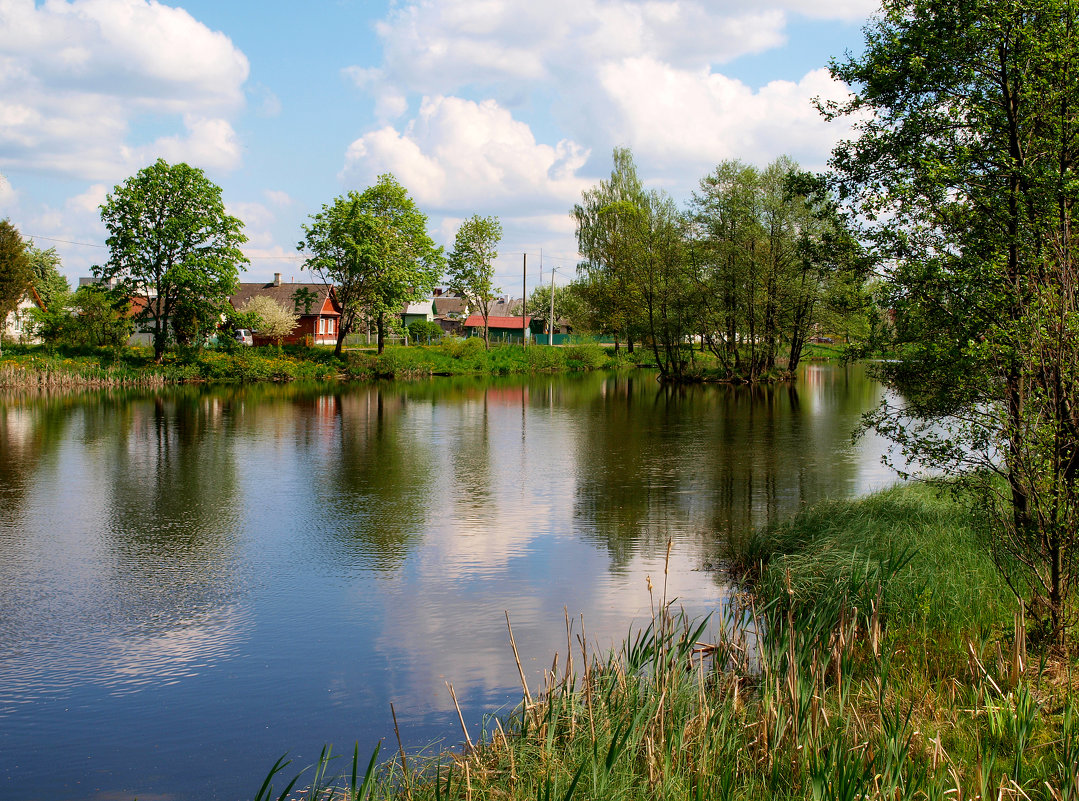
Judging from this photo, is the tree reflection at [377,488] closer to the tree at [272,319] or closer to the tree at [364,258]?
the tree at [364,258]

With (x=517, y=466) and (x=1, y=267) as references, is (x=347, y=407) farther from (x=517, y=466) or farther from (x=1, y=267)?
(x=1, y=267)

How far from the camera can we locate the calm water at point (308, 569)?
260 inches

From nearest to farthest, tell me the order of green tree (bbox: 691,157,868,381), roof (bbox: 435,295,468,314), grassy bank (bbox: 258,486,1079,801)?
1. grassy bank (bbox: 258,486,1079,801)
2. green tree (bbox: 691,157,868,381)
3. roof (bbox: 435,295,468,314)

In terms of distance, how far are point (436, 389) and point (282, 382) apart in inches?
357

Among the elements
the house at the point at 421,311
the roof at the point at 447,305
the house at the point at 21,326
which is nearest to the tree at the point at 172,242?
the house at the point at 21,326

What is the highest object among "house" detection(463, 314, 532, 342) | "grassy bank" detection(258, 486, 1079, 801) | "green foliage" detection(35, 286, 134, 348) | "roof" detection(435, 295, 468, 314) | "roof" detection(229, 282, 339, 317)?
"roof" detection(435, 295, 468, 314)

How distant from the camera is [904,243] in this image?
9.71m

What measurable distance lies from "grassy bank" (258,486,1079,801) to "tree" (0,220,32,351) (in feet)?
148

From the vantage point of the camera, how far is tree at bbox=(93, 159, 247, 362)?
4316 cm

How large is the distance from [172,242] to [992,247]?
141ft

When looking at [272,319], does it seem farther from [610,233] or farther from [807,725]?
[807,725]

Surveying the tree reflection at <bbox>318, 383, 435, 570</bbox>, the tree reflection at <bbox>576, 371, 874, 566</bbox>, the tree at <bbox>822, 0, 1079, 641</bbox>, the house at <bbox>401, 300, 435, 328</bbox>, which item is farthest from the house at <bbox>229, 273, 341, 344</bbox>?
the tree at <bbox>822, 0, 1079, 641</bbox>

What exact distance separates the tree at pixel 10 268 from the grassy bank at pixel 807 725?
45.2m

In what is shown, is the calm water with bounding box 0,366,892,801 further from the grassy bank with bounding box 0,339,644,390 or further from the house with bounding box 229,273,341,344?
the house with bounding box 229,273,341,344
